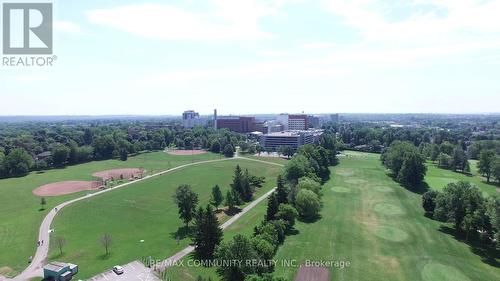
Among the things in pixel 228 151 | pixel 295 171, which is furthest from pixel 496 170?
pixel 228 151

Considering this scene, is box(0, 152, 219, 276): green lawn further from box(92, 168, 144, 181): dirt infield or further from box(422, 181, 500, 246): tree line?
box(422, 181, 500, 246): tree line

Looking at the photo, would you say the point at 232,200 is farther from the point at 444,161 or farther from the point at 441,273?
the point at 444,161

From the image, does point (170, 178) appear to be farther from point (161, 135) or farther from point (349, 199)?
point (161, 135)

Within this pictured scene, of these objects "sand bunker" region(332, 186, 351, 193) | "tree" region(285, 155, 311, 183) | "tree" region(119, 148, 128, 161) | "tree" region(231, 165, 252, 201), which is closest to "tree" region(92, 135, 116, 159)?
"tree" region(119, 148, 128, 161)

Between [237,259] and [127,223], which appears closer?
[237,259]

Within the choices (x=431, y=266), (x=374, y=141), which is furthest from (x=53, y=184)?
(x=374, y=141)
